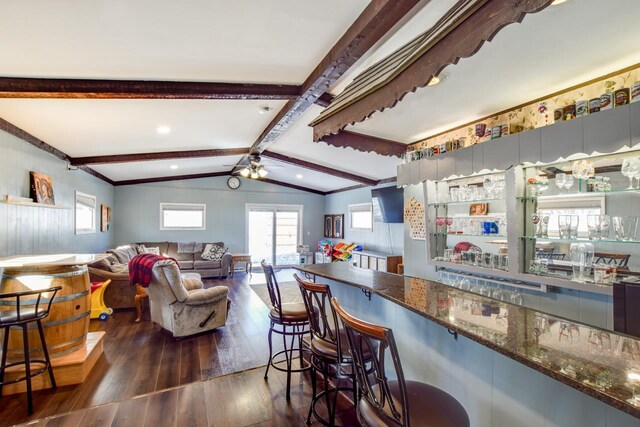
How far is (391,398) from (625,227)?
1.81 m

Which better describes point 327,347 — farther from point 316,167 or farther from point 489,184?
point 316,167

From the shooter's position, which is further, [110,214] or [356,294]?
[110,214]

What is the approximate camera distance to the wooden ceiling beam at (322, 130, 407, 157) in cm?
339

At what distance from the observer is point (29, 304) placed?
246cm

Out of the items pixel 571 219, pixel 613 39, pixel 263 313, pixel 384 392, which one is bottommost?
pixel 263 313

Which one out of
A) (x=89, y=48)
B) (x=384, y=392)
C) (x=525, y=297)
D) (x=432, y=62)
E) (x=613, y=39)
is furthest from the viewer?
(x=525, y=297)

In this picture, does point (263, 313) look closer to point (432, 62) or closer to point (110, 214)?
point (432, 62)

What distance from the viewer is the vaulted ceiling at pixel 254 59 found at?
1656 millimetres

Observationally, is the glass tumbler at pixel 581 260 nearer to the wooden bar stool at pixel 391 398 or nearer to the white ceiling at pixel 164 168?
the wooden bar stool at pixel 391 398

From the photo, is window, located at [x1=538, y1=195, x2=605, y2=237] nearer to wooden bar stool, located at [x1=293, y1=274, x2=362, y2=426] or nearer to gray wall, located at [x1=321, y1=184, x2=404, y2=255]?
wooden bar stool, located at [x1=293, y1=274, x2=362, y2=426]

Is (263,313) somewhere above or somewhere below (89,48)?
below

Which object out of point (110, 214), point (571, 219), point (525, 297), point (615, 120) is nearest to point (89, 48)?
point (615, 120)

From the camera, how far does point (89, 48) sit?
6.56ft

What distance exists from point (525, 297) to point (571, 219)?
2.25 ft
